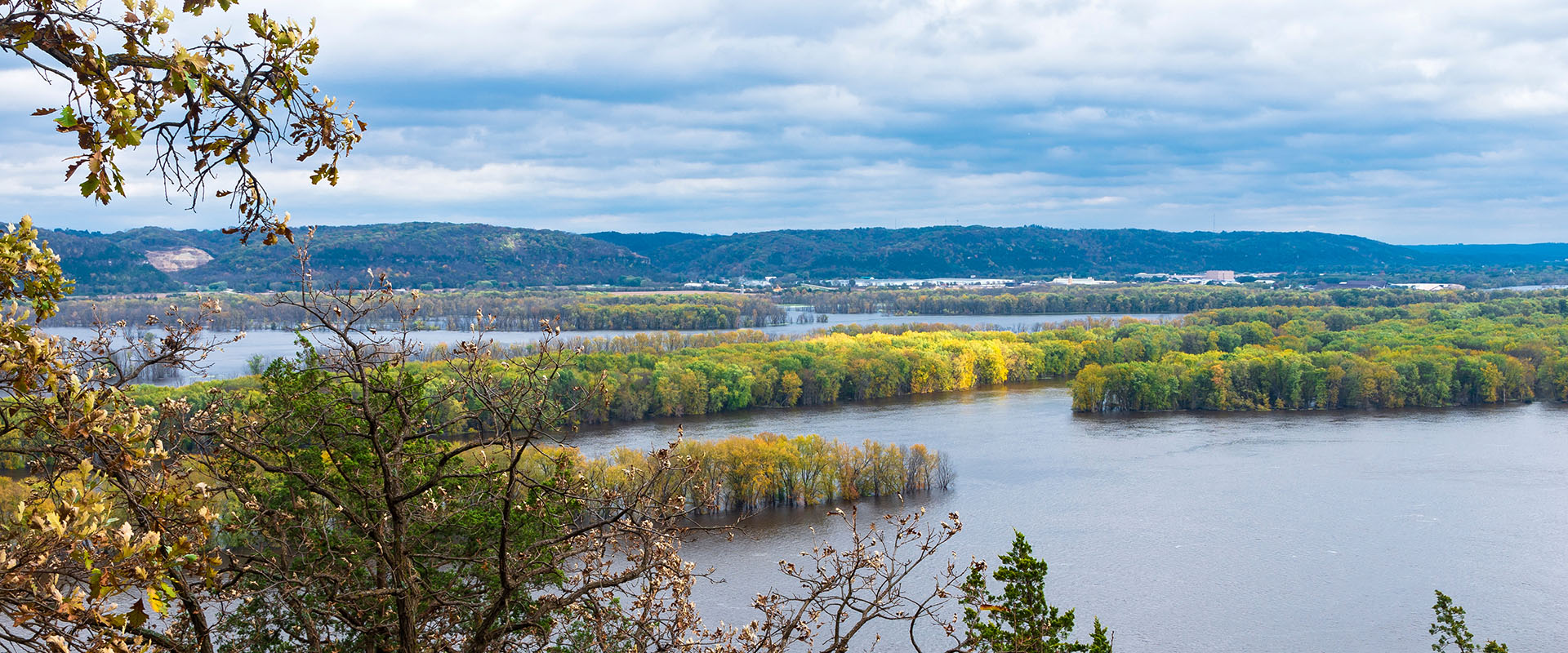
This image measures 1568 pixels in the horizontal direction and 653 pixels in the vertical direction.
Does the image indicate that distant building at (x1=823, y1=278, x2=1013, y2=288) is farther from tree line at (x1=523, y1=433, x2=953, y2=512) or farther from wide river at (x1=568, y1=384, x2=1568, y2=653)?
tree line at (x1=523, y1=433, x2=953, y2=512)

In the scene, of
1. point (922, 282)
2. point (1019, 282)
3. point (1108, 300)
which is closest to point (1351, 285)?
point (1019, 282)

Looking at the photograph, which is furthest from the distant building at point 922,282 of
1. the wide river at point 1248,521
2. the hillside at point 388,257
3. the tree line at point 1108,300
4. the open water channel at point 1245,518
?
the wide river at point 1248,521

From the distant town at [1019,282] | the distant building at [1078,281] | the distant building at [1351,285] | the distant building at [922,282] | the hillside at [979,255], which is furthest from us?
the hillside at [979,255]

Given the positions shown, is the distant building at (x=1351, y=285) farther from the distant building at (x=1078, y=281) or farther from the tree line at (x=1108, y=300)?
the distant building at (x=1078, y=281)

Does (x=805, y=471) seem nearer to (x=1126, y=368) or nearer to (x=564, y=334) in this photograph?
(x=564, y=334)

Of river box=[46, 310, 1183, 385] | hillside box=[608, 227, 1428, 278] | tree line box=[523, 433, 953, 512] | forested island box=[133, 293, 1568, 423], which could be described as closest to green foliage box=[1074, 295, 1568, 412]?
forested island box=[133, 293, 1568, 423]

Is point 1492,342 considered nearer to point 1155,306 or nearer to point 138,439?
point 1155,306
